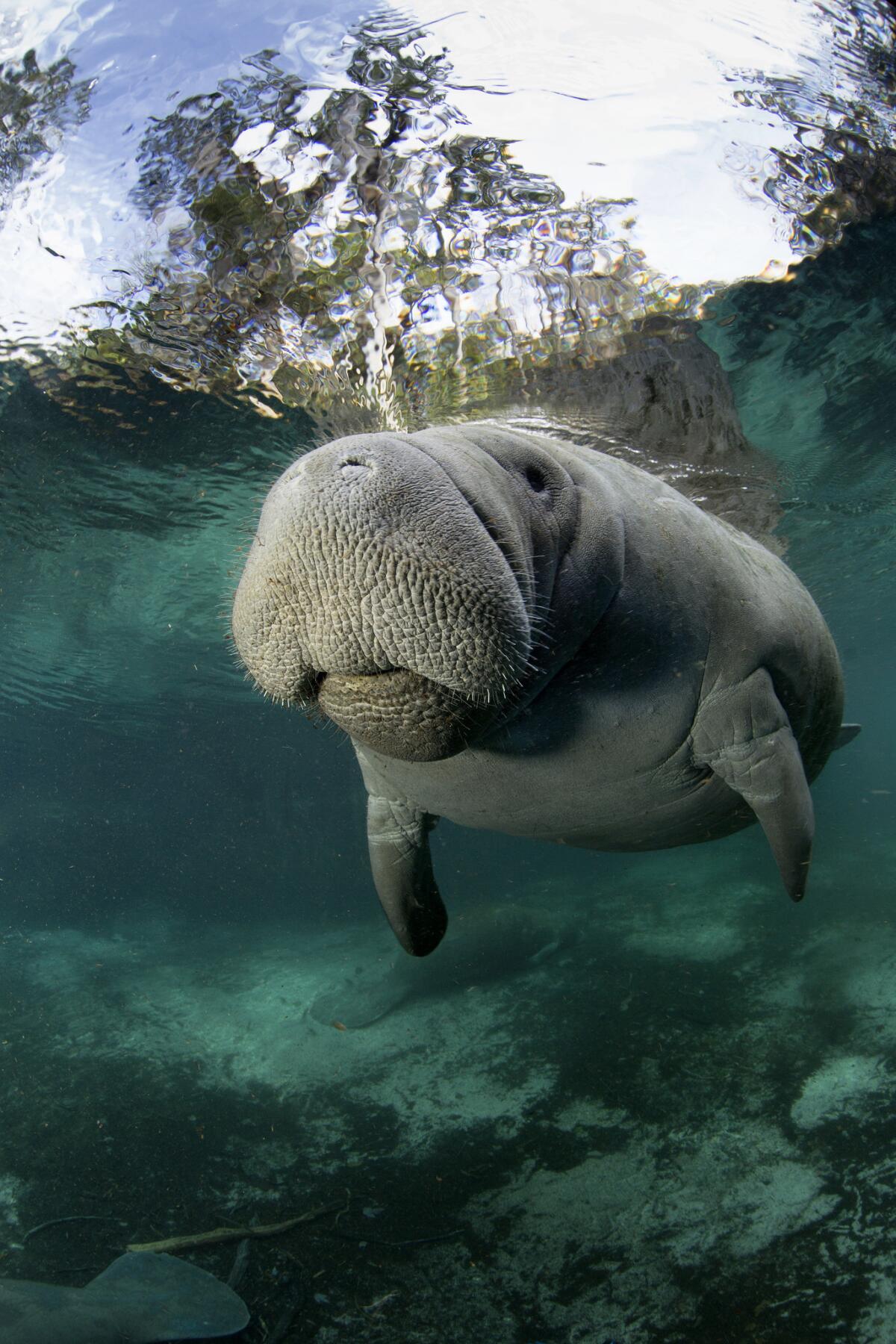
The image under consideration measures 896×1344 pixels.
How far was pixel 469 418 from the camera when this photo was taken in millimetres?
7410

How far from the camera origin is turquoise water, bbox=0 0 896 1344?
3928 millimetres

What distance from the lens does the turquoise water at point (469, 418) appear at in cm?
393

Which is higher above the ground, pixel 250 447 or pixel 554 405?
pixel 554 405

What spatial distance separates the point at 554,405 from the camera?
7035 mm

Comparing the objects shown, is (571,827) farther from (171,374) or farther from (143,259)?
(171,374)

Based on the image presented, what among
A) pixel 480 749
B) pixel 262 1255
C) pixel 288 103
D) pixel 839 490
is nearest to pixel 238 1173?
pixel 262 1255

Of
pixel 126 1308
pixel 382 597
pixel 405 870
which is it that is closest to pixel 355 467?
pixel 382 597

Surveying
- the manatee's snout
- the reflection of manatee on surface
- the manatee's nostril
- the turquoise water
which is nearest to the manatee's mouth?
the manatee's snout

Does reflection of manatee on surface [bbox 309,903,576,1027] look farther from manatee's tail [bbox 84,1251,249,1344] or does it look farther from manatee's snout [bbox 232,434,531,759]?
manatee's snout [bbox 232,434,531,759]

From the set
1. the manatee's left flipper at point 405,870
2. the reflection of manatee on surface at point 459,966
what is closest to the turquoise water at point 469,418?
the reflection of manatee on surface at point 459,966

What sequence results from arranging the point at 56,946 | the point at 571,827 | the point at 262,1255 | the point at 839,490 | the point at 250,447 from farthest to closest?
1. the point at 56,946
2. the point at 839,490
3. the point at 250,447
4. the point at 262,1255
5. the point at 571,827

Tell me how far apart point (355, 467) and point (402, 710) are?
608 mm

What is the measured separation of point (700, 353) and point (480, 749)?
5.35 metres

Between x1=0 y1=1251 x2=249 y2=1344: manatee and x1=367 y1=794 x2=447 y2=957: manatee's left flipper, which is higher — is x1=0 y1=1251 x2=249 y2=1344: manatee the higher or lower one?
the lower one
